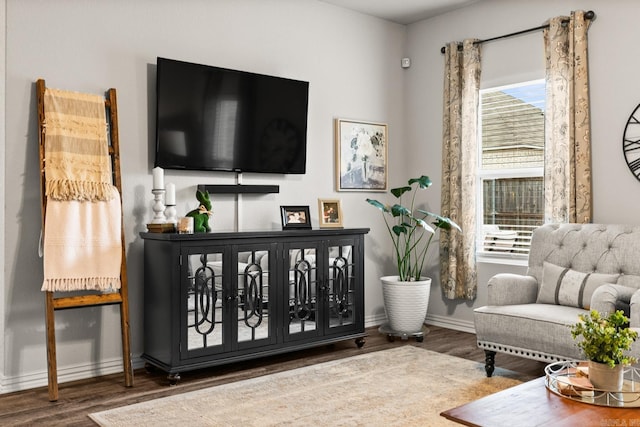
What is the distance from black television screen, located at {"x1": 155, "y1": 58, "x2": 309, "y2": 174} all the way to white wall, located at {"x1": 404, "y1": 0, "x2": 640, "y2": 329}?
128cm

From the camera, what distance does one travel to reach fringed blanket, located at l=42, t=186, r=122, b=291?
335 centimetres

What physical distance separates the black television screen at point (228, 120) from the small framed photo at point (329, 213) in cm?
32

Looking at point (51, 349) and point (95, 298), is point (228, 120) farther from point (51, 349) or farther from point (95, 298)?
point (51, 349)

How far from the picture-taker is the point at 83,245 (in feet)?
11.3

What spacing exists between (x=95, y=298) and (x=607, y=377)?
2703 mm

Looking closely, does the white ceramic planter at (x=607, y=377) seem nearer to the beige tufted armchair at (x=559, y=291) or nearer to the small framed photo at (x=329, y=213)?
the beige tufted armchair at (x=559, y=291)

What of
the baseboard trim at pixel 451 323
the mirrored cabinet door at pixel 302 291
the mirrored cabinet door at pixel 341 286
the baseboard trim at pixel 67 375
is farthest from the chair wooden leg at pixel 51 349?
the baseboard trim at pixel 451 323

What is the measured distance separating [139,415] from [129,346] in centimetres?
68

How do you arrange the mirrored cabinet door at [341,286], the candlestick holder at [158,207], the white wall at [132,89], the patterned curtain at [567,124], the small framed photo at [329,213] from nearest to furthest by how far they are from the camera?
the white wall at [132,89] < the candlestick holder at [158,207] < the patterned curtain at [567,124] < the mirrored cabinet door at [341,286] < the small framed photo at [329,213]


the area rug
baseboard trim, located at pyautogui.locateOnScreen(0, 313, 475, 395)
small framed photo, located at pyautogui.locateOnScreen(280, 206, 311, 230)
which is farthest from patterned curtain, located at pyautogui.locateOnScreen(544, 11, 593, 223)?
baseboard trim, located at pyautogui.locateOnScreen(0, 313, 475, 395)

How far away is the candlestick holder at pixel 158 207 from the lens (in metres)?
3.72

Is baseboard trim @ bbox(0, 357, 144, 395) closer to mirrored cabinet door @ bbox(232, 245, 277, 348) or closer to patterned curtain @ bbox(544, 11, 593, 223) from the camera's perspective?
mirrored cabinet door @ bbox(232, 245, 277, 348)

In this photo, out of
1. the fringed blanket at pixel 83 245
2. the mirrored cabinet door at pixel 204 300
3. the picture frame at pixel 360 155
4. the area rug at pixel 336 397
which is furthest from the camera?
the picture frame at pixel 360 155

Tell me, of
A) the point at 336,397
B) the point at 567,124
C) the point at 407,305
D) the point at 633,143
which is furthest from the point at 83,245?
the point at 633,143
